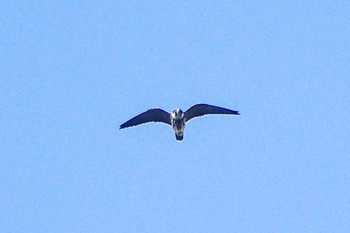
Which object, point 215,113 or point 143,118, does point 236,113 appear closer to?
point 215,113

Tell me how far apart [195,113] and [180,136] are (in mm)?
2313

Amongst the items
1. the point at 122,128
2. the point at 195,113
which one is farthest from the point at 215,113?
the point at 122,128

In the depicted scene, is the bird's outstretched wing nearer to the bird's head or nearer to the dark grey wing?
the dark grey wing

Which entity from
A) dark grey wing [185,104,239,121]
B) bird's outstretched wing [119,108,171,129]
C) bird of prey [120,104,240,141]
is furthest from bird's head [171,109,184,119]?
bird's outstretched wing [119,108,171,129]

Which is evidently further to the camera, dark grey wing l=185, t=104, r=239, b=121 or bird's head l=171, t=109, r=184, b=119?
dark grey wing l=185, t=104, r=239, b=121

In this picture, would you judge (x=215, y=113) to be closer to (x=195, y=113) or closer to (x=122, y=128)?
(x=195, y=113)

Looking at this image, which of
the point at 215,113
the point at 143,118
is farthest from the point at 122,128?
the point at 215,113

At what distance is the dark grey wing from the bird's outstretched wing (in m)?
1.12

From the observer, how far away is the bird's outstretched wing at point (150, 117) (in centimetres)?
5456

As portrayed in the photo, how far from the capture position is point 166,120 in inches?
2157

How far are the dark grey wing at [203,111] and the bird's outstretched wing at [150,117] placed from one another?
1.12 metres

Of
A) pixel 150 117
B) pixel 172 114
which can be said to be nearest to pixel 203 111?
pixel 172 114

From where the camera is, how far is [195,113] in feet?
178

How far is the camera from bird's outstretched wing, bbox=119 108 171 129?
2148 inches
